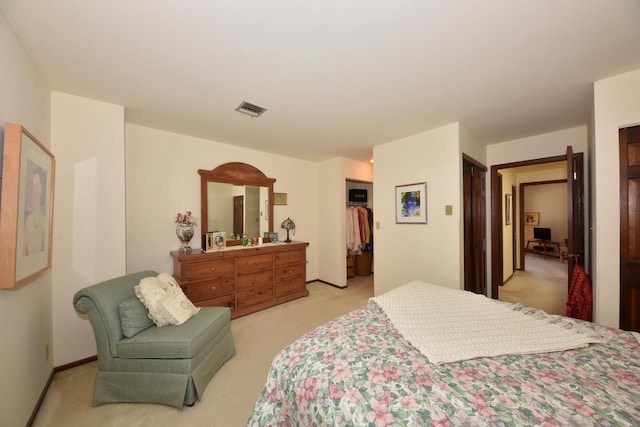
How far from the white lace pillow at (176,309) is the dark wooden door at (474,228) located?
3065 mm

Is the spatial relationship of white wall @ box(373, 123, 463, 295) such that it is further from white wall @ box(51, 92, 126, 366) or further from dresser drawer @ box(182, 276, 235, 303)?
white wall @ box(51, 92, 126, 366)

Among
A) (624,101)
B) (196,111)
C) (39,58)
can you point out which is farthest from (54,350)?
(624,101)

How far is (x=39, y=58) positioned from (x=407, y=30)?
246 cm

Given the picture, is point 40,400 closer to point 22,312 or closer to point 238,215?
point 22,312

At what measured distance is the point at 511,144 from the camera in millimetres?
3484

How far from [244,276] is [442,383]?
2696 mm

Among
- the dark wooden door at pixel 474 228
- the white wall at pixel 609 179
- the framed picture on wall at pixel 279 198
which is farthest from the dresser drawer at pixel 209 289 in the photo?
the white wall at pixel 609 179

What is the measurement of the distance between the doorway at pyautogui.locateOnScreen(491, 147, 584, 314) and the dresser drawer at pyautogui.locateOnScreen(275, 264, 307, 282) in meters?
2.97

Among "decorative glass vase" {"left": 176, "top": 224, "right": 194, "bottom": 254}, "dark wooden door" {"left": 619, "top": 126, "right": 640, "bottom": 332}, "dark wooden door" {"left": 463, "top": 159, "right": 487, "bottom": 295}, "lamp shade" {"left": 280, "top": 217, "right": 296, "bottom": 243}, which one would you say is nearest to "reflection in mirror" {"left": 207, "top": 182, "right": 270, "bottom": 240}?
"lamp shade" {"left": 280, "top": 217, "right": 296, "bottom": 243}

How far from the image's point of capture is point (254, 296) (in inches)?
128

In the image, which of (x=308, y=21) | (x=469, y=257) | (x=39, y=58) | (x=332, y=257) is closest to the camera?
(x=308, y=21)

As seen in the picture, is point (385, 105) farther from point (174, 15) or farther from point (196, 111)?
point (196, 111)

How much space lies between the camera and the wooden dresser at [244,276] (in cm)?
275

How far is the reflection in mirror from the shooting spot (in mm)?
3395
